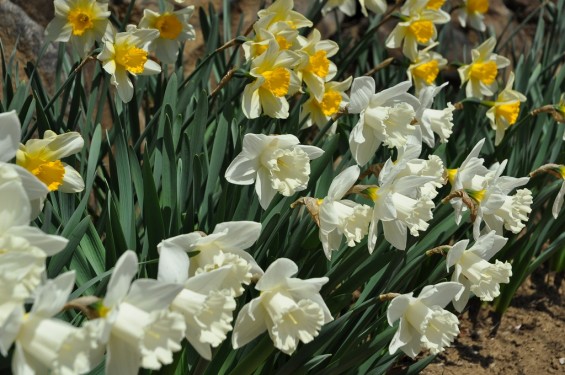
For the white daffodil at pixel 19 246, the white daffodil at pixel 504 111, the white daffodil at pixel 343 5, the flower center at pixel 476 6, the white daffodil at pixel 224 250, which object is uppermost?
the white daffodil at pixel 19 246

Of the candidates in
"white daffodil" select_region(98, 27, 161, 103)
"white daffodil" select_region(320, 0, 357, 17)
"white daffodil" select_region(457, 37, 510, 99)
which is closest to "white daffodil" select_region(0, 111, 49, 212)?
"white daffodil" select_region(98, 27, 161, 103)

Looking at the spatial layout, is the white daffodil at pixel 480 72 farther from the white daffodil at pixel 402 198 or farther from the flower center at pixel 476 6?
the white daffodil at pixel 402 198

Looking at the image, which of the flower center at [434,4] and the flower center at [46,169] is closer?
the flower center at [46,169]

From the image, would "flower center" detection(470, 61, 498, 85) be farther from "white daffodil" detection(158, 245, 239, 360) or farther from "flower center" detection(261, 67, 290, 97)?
"white daffodil" detection(158, 245, 239, 360)

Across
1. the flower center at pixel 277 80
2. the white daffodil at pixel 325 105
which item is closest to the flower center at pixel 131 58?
the flower center at pixel 277 80

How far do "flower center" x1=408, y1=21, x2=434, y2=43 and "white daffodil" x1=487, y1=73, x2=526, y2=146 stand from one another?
0.34 meters

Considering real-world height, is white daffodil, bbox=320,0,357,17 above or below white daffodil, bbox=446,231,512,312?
above

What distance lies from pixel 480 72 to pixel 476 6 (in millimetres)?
681

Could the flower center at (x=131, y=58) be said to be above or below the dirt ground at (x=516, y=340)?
above

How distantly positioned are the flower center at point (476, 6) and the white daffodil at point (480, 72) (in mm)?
611

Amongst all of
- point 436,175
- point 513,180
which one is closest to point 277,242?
point 436,175

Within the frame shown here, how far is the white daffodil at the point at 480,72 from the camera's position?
317cm

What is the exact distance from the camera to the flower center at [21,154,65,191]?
187cm

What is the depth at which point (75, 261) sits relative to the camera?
1.93m
